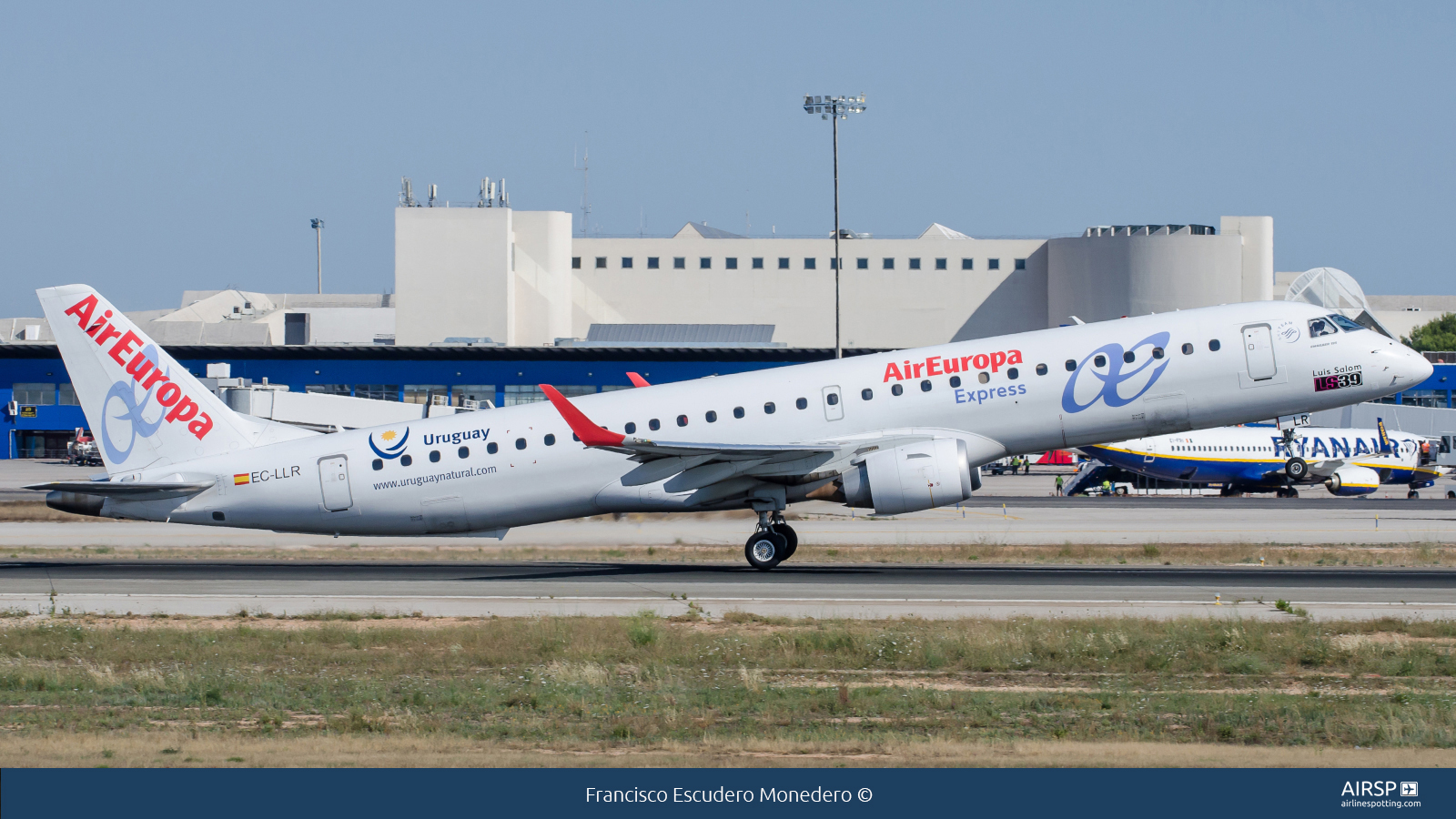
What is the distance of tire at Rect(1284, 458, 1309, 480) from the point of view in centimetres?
8294

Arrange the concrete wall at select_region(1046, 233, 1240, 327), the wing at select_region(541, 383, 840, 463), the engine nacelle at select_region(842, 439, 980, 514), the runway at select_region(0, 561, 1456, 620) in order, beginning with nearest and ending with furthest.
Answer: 1. the runway at select_region(0, 561, 1456, 620)
2. the wing at select_region(541, 383, 840, 463)
3. the engine nacelle at select_region(842, 439, 980, 514)
4. the concrete wall at select_region(1046, 233, 1240, 327)

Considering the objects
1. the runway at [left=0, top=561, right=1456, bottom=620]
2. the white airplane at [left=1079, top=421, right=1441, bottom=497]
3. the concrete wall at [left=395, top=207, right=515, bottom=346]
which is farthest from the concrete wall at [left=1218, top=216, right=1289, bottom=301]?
the runway at [left=0, top=561, right=1456, bottom=620]

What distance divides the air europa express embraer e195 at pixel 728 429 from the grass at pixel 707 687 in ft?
25.6

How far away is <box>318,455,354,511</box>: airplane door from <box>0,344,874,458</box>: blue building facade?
67.2 m

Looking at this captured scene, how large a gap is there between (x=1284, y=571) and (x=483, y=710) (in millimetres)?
23385

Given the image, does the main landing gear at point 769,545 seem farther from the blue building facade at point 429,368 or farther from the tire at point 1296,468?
the blue building facade at point 429,368

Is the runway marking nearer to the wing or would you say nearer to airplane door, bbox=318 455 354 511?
the wing

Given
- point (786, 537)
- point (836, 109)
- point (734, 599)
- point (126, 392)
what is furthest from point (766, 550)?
point (836, 109)

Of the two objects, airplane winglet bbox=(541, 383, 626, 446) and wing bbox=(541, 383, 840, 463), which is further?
wing bbox=(541, 383, 840, 463)

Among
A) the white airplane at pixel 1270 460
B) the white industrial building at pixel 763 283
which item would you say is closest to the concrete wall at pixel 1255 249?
the white industrial building at pixel 763 283

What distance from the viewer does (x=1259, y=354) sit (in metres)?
30.0

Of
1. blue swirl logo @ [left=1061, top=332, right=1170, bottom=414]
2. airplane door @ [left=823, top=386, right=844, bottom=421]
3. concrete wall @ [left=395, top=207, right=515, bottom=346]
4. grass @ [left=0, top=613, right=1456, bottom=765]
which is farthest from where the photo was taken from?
concrete wall @ [left=395, top=207, right=515, bottom=346]

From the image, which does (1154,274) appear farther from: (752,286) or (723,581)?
(723,581)

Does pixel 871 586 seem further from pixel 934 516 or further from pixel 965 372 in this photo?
pixel 934 516
